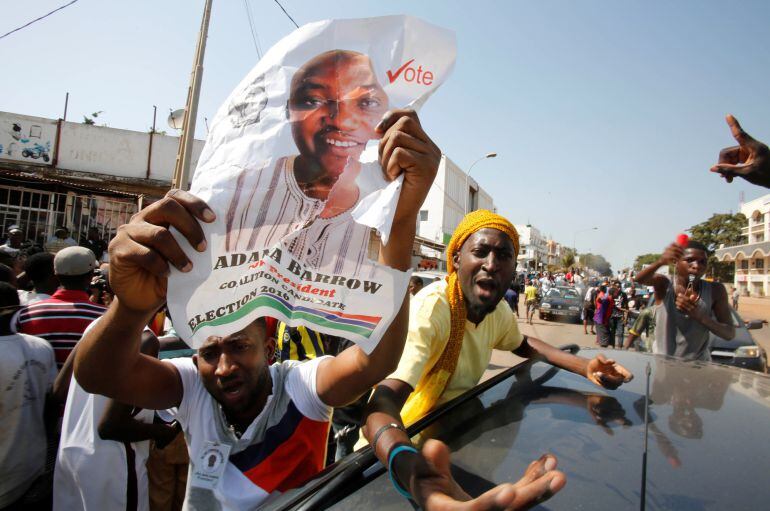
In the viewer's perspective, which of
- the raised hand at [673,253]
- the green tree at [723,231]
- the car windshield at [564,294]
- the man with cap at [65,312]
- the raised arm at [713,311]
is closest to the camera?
the man with cap at [65,312]

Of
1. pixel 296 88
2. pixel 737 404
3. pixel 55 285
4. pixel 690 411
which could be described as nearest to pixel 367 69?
pixel 296 88

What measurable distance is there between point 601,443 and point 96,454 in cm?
214

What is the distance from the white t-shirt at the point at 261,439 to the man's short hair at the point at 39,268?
247cm

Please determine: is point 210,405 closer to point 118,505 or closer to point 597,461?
point 118,505

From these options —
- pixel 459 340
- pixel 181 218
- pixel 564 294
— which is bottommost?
pixel 459 340

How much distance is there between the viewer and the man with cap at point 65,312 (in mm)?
2562

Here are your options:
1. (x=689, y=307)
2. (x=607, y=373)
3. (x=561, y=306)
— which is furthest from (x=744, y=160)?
(x=561, y=306)

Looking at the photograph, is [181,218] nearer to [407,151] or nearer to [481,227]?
[407,151]

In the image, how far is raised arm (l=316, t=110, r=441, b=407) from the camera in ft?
3.54

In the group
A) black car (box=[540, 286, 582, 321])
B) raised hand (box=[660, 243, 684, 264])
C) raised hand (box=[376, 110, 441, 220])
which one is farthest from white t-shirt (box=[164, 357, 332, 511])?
black car (box=[540, 286, 582, 321])

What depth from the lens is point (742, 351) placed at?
5.93 metres

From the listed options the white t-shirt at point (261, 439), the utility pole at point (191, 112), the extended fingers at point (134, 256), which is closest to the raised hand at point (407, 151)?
the extended fingers at point (134, 256)

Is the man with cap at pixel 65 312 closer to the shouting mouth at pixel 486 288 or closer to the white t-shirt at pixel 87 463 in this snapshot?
the white t-shirt at pixel 87 463

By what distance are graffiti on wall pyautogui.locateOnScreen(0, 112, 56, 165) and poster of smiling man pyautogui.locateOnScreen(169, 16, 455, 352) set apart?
889 inches
